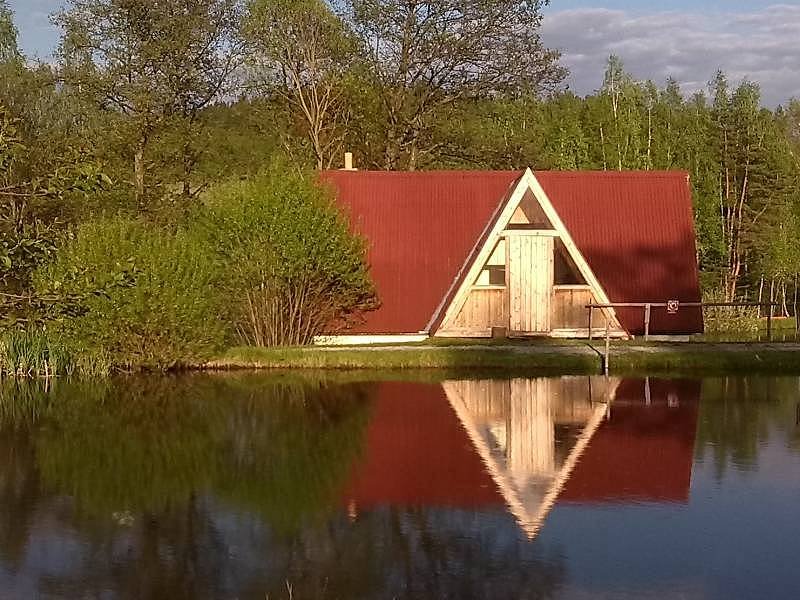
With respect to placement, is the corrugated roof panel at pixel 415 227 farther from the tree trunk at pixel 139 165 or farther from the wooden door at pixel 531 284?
the tree trunk at pixel 139 165

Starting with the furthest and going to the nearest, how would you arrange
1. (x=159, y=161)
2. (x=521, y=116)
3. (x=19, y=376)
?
(x=521, y=116)
(x=159, y=161)
(x=19, y=376)

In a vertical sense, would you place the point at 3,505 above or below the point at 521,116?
below

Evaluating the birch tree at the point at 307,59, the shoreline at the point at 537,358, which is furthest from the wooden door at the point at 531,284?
the birch tree at the point at 307,59

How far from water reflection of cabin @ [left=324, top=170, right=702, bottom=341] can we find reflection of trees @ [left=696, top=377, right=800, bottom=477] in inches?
191

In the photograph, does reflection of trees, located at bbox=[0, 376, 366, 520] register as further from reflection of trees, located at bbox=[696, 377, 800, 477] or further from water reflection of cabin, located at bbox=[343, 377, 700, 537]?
reflection of trees, located at bbox=[696, 377, 800, 477]

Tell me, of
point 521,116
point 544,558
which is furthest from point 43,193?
point 521,116

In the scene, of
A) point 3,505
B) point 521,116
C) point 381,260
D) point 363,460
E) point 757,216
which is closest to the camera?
point 3,505

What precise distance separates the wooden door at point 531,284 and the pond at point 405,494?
5.35 m

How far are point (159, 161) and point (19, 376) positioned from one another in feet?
44.5

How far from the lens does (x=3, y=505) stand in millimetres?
10523

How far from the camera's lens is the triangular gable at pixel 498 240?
71.8 ft

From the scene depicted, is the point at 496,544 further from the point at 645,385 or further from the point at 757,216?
the point at 757,216

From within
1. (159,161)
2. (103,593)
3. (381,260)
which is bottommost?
(103,593)

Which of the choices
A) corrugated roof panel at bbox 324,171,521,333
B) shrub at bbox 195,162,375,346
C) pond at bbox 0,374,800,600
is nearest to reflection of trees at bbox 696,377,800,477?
pond at bbox 0,374,800,600
